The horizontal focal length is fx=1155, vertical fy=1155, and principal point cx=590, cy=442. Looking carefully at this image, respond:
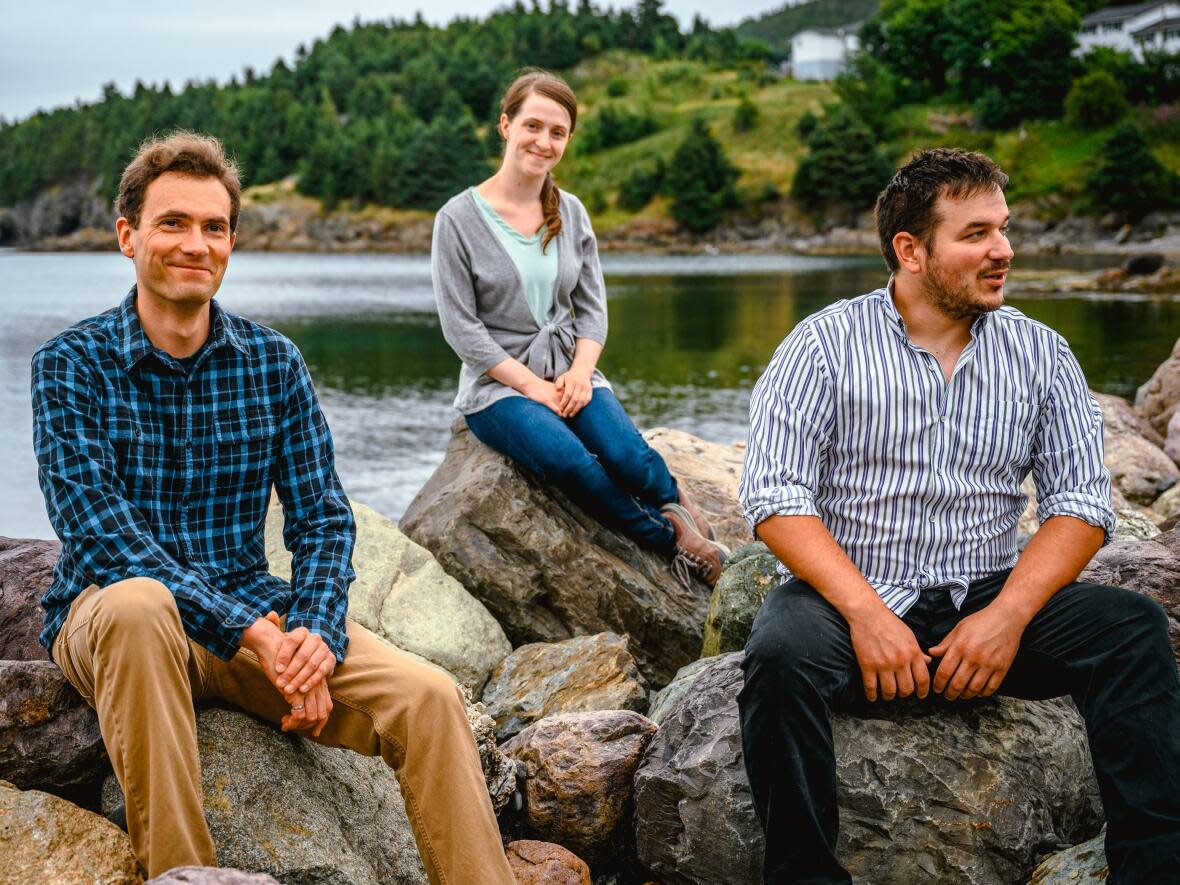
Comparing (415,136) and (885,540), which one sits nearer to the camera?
(885,540)

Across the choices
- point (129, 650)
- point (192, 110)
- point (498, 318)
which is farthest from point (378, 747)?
point (192, 110)

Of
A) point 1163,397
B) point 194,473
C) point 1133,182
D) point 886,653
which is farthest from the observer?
point 1133,182

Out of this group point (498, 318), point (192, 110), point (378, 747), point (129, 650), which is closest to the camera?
point (129, 650)

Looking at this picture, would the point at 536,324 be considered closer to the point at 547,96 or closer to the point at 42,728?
the point at 547,96

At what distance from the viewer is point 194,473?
12.4ft

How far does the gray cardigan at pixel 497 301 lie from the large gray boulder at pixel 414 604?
925mm

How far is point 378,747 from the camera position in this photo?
362 cm

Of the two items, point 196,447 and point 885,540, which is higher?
point 196,447

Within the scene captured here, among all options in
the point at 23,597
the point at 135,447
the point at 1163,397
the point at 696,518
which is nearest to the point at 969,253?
the point at 135,447

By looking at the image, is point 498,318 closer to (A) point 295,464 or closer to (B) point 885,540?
(A) point 295,464

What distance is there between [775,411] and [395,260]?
290ft

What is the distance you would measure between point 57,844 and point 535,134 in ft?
14.4

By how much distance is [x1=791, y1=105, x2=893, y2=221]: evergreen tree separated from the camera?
9731 centimetres

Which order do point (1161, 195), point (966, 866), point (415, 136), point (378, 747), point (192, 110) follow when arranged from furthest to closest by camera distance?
point (192, 110) < point (415, 136) < point (1161, 195) < point (966, 866) < point (378, 747)
